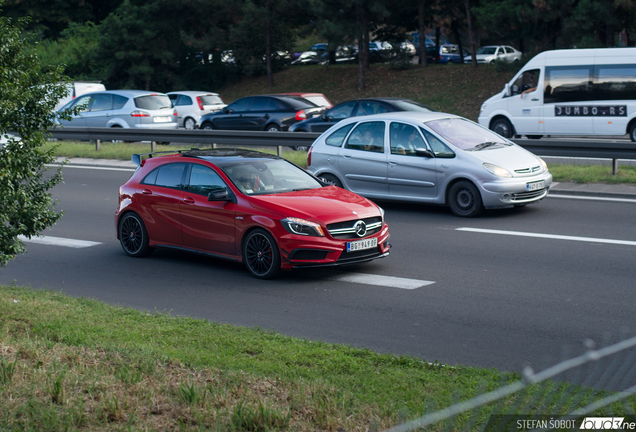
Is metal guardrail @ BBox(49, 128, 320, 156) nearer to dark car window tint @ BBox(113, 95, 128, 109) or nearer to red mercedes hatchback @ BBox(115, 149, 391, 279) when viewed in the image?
dark car window tint @ BBox(113, 95, 128, 109)

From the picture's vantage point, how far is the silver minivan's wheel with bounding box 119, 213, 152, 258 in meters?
10.4

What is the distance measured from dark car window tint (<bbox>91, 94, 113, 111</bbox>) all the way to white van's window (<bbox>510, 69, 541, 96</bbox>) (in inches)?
524

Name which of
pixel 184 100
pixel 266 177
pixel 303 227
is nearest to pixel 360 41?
pixel 184 100

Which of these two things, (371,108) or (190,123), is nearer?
(371,108)

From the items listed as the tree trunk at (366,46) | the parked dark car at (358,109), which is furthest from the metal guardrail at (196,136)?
the tree trunk at (366,46)

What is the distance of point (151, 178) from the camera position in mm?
10539

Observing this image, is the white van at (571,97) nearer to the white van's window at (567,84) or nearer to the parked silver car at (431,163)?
the white van's window at (567,84)

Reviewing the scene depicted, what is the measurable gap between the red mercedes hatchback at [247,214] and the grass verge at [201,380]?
2.23 m

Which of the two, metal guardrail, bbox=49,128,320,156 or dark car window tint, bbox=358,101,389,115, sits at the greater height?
dark car window tint, bbox=358,101,389,115

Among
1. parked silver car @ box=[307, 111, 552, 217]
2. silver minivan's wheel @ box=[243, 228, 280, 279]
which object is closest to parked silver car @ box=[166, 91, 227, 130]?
parked silver car @ box=[307, 111, 552, 217]

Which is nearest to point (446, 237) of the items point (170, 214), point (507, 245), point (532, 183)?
point (507, 245)

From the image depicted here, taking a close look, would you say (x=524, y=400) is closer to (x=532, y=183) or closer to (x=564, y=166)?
(x=532, y=183)

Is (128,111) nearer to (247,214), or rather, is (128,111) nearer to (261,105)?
(261,105)

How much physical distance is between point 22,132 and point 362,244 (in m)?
4.01
